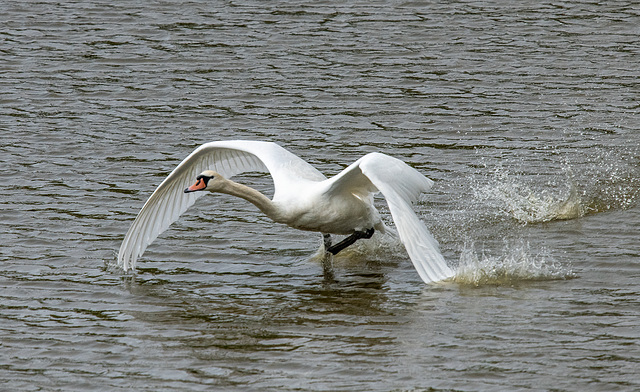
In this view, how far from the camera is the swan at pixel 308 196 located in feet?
26.3

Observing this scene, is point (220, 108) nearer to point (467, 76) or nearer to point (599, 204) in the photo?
point (467, 76)

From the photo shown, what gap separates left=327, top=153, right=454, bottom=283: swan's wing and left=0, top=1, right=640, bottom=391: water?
0.44 metres

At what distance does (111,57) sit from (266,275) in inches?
329

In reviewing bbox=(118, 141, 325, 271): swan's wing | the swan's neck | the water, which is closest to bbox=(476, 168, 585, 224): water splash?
the water

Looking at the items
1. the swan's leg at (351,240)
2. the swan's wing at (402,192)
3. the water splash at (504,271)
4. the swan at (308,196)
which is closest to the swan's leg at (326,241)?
the swan at (308,196)

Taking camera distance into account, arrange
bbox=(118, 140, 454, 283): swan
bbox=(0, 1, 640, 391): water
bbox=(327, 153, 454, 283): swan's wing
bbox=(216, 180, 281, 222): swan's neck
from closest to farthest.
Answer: bbox=(0, 1, 640, 391): water → bbox=(327, 153, 454, 283): swan's wing → bbox=(118, 140, 454, 283): swan → bbox=(216, 180, 281, 222): swan's neck

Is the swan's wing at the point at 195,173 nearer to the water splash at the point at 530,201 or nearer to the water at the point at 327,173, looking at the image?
the water at the point at 327,173

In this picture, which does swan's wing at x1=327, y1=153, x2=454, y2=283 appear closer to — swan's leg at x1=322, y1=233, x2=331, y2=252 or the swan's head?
swan's leg at x1=322, y1=233, x2=331, y2=252

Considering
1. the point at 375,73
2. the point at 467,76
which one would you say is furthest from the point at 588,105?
the point at 375,73

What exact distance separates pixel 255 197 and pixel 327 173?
9.78ft

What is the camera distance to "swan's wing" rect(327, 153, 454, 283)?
7859mm

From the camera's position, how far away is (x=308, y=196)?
29.8ft

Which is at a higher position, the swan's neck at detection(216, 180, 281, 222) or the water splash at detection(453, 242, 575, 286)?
the swan's neck at detection(216, 180, 281, 222)

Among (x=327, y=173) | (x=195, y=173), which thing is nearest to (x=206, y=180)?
(x=195, y=173)
